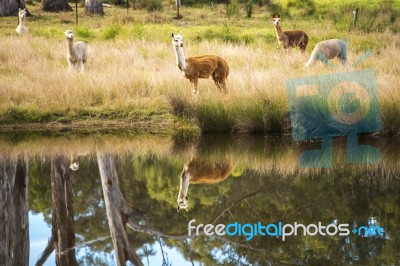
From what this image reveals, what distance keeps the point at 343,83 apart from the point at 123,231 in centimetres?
546

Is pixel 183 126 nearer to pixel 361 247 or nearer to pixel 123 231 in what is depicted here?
pixel 123 231

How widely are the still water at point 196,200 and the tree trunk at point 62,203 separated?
0.02 metres

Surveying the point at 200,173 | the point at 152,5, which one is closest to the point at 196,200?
the point at 200,173

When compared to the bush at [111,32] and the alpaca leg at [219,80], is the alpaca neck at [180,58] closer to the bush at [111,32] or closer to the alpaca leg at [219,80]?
the alpaca leg at [219,80]

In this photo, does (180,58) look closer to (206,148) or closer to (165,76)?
(165,76)

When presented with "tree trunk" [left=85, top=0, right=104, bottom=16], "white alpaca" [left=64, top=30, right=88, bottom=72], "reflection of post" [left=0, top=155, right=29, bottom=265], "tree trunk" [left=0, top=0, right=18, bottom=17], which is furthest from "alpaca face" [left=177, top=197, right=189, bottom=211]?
"tree trunk" [left=0, top=0, right=18, bottom=17]

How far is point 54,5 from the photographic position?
3020cm

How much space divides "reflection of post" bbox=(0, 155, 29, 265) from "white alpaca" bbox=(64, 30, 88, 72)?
5.70 m

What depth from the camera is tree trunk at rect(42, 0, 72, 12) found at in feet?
99.0

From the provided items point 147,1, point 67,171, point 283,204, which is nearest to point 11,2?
point 147,1

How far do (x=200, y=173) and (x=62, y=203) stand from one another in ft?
6.89

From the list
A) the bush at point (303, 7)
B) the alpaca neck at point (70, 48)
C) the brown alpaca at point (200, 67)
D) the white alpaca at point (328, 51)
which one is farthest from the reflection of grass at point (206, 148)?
the bush at point (303, 7)

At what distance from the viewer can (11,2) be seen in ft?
93.7

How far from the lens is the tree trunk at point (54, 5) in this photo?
1188 inches
